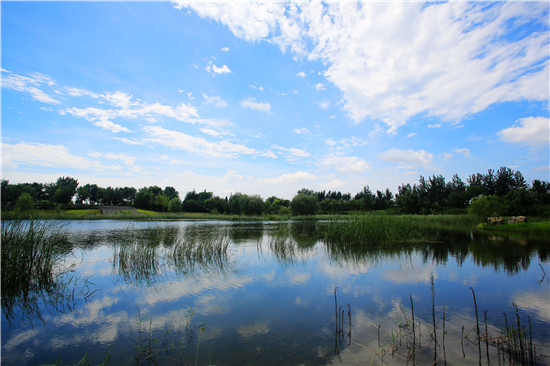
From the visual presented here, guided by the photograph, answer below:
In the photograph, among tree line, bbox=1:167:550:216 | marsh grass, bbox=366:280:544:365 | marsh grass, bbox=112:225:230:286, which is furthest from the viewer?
tree line, bbox=1:167:550:216

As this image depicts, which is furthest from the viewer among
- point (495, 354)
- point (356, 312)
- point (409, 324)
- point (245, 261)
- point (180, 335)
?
point (245, 261)

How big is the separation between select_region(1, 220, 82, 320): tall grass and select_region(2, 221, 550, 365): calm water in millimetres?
129

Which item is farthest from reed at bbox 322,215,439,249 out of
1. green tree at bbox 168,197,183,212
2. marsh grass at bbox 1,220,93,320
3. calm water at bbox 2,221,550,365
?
green tree at bbox 168,197,183,212

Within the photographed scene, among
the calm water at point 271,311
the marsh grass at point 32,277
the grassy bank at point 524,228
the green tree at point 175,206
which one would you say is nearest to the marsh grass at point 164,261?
the calm water at point 271,311

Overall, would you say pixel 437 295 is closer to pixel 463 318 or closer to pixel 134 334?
pixel 463 318

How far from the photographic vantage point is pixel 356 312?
241 inches

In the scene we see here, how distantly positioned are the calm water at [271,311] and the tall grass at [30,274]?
129 mm

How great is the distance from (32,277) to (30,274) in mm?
116

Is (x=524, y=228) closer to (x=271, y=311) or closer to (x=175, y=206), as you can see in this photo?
(x=271, y=311)

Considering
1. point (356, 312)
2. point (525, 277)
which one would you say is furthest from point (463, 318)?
point (525, 277)

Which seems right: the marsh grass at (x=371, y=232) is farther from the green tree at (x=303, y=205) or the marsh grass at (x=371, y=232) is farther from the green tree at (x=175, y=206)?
the green tree at (x=175, y=206)

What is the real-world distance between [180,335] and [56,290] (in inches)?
211

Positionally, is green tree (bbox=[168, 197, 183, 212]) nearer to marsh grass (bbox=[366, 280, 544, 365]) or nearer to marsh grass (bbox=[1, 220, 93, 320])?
marsh grass (bbox=[1, 220, 93, 320])

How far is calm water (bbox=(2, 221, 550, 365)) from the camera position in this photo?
174 inches
